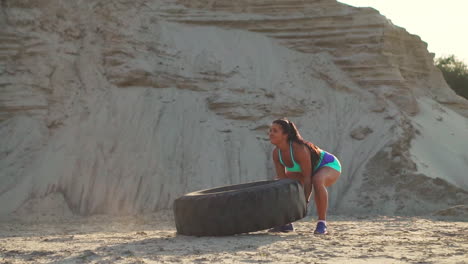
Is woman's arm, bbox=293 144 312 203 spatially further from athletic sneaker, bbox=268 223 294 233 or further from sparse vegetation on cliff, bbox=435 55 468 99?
sparse vegetation on cliff, bbox=435 55 468 99

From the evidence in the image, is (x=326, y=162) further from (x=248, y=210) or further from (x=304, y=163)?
(x=248, y=210)

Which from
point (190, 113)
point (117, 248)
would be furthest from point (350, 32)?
point (117, 248)

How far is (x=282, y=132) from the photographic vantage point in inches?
283

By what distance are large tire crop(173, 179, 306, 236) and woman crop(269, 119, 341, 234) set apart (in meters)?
0.22

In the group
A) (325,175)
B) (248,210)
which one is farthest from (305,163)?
(248,210)

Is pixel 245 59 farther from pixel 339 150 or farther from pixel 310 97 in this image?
pixel 339 150

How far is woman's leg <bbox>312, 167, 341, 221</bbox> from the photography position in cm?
711

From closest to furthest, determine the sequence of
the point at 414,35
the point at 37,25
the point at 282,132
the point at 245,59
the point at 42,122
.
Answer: the point at 282,132, the point at 42,122, the point at 37,25, the point at 245,59, the point at 414,35

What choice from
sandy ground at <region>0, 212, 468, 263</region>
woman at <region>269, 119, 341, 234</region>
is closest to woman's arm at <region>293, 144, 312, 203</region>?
woman at <region>269, 119, 341, 234</region>

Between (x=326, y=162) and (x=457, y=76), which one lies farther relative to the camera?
(x=457, y=76)

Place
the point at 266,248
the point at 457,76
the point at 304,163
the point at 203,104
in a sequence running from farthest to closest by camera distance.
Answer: the point at 457,76
the point at 203,104
the point at 304,163
the point at 266,248

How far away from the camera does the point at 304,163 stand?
7172mm

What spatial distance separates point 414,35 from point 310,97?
13.9 ft

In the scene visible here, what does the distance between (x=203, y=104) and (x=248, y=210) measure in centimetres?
782
